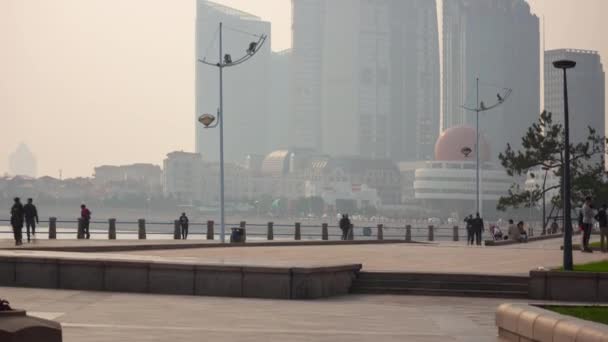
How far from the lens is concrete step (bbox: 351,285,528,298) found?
68.1 feet

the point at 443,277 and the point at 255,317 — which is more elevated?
the point at 443,277

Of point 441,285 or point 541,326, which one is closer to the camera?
point 541,326

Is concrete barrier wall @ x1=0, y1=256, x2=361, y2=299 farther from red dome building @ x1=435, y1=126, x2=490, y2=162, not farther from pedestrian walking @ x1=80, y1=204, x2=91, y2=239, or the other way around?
red dome building @ x1=435, y1=126, x2=490, y2=162

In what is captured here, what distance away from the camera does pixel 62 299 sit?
18.2 meters

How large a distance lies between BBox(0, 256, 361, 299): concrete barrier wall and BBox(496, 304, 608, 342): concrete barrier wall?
6.42 m

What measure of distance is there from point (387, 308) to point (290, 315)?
2343 millimetres

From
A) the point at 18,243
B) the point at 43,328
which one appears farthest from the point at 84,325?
the point at 18,243

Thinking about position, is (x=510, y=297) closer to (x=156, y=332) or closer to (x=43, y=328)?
(x=156, y=332)

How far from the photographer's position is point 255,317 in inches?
622

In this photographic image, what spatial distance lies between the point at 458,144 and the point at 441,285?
173 meters

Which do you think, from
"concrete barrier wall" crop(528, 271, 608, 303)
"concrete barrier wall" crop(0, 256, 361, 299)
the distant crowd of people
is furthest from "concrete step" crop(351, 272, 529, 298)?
the distant crowd of people

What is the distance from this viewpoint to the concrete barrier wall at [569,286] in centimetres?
1984

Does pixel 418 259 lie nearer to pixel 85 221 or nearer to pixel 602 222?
pixel 602 222

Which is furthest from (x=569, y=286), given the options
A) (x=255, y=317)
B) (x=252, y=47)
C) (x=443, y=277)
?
(x=252, y=47)
